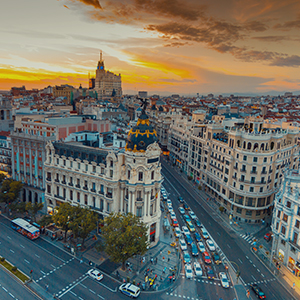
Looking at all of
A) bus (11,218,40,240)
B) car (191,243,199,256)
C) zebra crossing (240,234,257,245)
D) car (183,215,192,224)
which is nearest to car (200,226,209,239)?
car (183,215,192,224)

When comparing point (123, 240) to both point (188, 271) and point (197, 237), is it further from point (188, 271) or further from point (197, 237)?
point (197, 237)

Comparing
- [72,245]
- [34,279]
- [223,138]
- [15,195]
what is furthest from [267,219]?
[15,195]

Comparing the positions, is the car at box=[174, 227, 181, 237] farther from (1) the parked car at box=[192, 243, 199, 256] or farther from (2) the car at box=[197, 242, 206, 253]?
(1) the parked car at box=[192, 243, 199, 256]

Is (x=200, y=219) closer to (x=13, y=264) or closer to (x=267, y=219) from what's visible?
(x=267, y=219)

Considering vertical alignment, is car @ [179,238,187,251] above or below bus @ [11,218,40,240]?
below

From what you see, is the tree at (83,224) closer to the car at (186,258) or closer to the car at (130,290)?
the car at (130,290)
